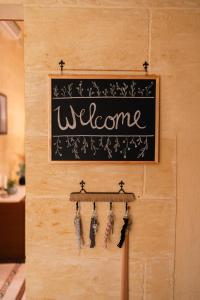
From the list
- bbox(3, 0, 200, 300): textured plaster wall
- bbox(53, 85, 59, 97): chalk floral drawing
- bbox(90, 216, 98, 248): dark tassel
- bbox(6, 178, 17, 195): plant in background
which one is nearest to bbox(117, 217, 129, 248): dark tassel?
bbox(3, 0, 200, 300): textured plaster wall

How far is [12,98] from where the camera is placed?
16.2 feet

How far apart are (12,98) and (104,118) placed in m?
3.36

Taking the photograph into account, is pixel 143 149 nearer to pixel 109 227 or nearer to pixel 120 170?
pixel 120 170

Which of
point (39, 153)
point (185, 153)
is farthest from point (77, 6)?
point (185, 153)

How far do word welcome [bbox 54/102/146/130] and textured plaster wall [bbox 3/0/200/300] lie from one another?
16 centimetres

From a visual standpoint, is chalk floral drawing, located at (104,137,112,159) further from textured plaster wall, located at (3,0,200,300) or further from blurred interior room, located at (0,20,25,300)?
blurred interior room, located at (0,20,25,300)

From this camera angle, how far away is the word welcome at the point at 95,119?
199cm

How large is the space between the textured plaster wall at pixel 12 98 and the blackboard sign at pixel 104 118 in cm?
266

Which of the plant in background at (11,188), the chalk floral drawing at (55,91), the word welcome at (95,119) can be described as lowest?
the plant in background at (11,188)

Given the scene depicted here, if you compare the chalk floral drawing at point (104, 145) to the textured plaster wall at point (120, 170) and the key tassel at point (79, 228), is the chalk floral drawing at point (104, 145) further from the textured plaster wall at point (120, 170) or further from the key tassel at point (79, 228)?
the key tassel at point (79, 228)

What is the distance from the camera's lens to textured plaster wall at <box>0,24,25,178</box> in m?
4.43

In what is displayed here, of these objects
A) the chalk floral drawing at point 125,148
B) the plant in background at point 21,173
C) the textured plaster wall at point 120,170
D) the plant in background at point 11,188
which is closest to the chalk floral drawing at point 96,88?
the textured plaster wall at point 120,170

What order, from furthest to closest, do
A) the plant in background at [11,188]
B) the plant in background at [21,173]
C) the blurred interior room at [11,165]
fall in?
the plant in background at [21,173] → the plant in background at [11,188] → the blurred interior room at [11,165]

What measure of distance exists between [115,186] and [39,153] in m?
0.57
